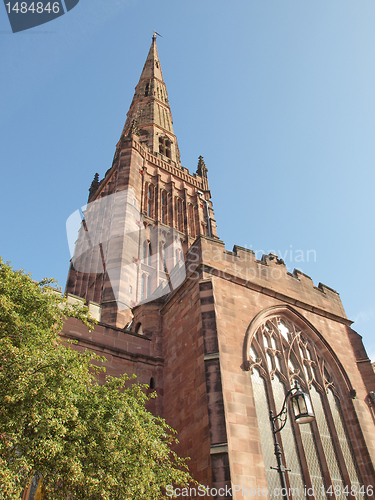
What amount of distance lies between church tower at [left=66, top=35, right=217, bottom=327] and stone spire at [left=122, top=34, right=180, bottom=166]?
0.15 meters

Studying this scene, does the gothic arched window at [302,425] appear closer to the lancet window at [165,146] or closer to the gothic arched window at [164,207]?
the gothic arched window at [164,207]

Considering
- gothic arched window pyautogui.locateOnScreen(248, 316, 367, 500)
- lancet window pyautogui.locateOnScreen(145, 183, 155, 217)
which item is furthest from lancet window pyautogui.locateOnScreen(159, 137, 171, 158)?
gothic arched window pyautogui.locateOnScreen(248, 316, 367, 500)

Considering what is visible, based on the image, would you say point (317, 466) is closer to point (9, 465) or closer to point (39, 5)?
point (9, 465)

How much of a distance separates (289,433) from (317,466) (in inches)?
36.9

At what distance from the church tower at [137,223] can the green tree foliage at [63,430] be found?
12.7 metres

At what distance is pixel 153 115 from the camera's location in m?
43.4

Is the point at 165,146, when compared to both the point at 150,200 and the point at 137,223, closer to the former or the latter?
the point at 150,200

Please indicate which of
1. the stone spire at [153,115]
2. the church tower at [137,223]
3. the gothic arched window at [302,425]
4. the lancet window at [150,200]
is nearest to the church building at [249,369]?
the gothic arched window at [302,425]

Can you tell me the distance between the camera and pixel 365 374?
12.6 m

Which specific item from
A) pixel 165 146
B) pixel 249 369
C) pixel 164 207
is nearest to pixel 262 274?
pixel 249 369

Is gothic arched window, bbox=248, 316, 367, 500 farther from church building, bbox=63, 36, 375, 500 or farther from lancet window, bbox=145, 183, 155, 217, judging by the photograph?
lancet window, bbox=145, 183, 155, 217

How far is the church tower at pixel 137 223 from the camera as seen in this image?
23.8 m

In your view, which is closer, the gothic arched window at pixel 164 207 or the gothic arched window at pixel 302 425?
the gothic arched window at pixel 302 425

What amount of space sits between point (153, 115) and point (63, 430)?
133ft
